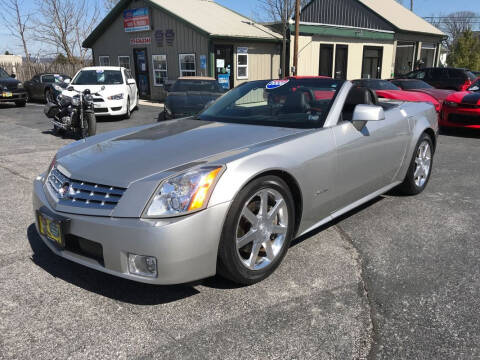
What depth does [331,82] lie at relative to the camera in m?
3.94

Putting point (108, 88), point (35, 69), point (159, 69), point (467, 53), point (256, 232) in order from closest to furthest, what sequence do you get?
point (256, 232)
point (108, 88)
point (159, 69)
point (35, 69)
point (467, 53)

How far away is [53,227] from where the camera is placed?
8.87ft

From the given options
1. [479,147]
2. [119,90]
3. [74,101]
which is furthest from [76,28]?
[479,147]

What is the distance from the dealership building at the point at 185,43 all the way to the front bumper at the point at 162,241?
15.5 meters

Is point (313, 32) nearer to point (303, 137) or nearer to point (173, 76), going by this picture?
point (173, 76)

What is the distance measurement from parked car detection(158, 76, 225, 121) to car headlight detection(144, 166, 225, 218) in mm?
6705

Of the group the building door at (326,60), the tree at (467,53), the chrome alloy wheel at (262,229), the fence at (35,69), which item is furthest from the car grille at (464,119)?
the tree at (467,53)

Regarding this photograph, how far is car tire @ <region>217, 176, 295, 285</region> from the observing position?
2.61 meters

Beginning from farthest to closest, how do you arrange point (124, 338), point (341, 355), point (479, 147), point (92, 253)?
1. point (479, 147)
2. point (92, 253)
3. point (124, 338)
4. point (341, 355)

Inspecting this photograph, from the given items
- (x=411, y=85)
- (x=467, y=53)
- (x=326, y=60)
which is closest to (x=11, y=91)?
(x=411, y=85)

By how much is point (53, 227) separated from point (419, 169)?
4.07 meters

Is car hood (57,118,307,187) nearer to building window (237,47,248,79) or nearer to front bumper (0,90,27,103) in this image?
front bumper (0,90,27,103)

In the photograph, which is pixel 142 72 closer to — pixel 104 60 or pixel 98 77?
pixel 104 60

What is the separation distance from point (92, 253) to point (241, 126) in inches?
63.6
